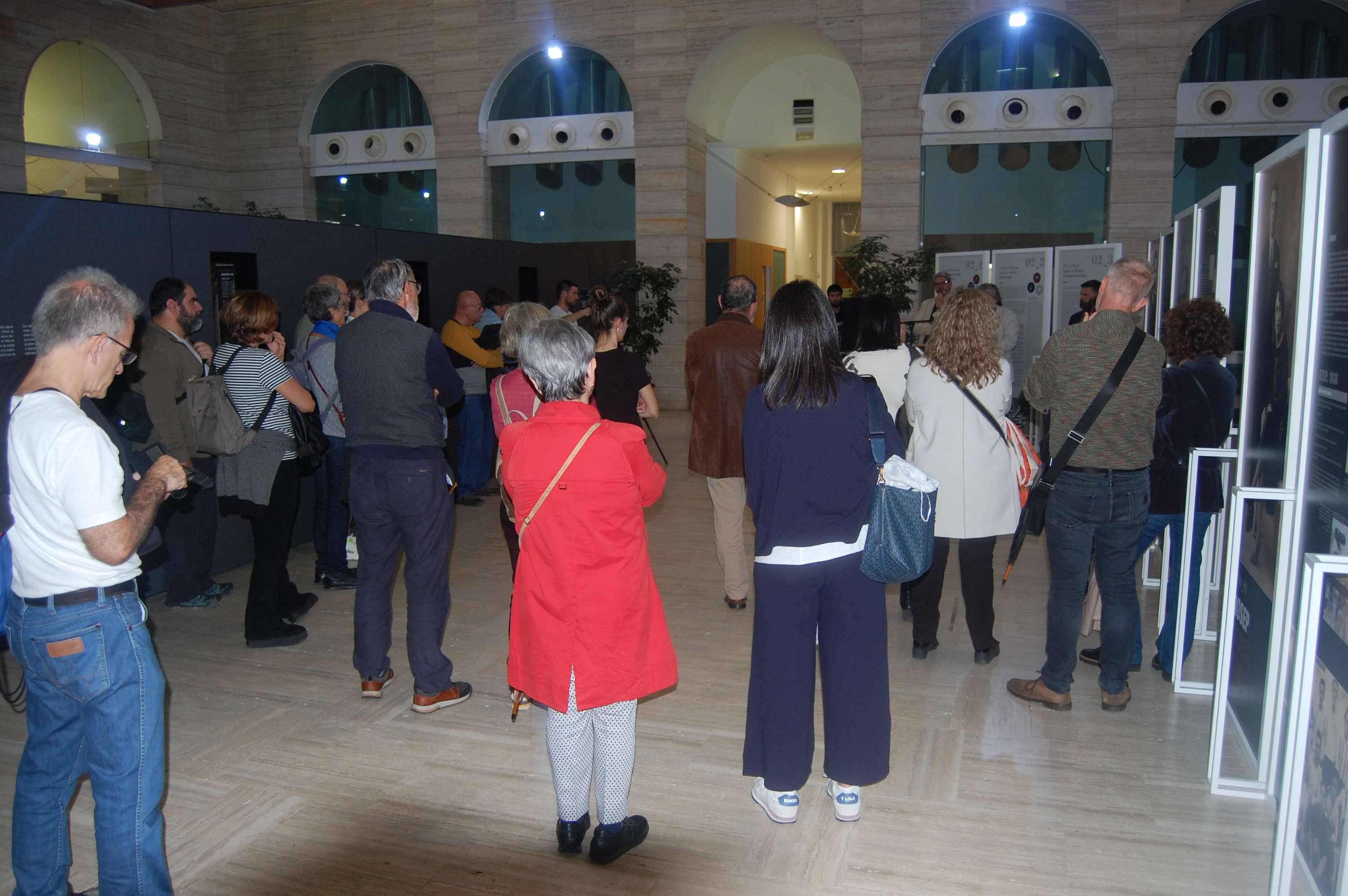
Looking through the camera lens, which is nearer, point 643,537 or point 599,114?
point 643,537

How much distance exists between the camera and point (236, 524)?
18.8 feet

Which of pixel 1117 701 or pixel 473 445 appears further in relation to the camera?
pixel 473 445

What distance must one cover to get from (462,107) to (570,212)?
2.14 meters

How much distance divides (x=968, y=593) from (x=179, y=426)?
377 cm

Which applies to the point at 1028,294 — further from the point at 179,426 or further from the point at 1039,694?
the point at 179,426

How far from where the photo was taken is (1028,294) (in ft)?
32.0

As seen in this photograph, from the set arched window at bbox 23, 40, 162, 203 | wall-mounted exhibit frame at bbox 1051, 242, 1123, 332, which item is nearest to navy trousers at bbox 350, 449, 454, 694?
wall-mounted exhibit frame at bbox 1051, 242, 1123, 332

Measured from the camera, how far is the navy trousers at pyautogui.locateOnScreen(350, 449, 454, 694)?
353cm

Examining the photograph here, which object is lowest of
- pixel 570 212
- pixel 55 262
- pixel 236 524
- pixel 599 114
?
Answer: pixel 236 524

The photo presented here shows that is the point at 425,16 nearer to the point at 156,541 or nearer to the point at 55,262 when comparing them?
the point at 55,262

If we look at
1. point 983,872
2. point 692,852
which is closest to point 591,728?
point 692,852

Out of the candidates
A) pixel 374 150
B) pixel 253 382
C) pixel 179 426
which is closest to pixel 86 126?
pixel 374 150

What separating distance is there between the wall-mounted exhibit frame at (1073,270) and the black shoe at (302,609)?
289 inches

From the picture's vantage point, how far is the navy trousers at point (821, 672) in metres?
2.62
